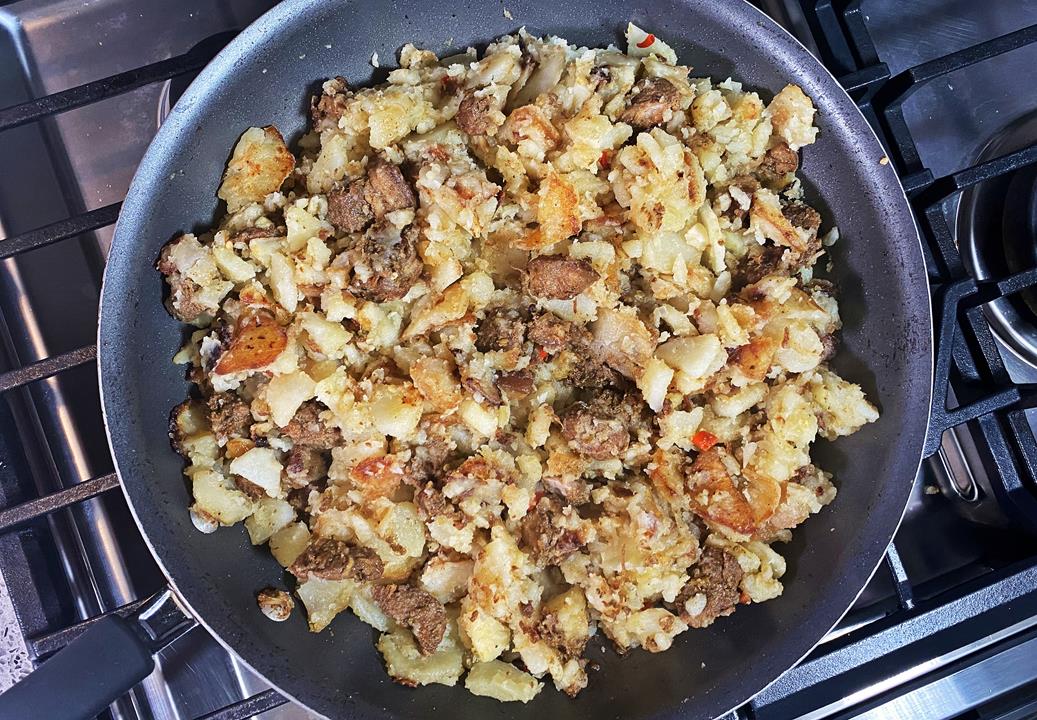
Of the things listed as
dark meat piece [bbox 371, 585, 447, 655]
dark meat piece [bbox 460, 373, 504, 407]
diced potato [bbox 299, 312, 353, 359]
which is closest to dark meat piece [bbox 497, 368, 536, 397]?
dark meat piece [bbox 460, 373, 504, 407]

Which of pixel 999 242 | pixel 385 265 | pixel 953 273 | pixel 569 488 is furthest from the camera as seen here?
pixel 999 242

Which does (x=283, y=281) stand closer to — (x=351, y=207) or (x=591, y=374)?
(x=351, y=207)

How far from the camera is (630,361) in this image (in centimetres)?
137

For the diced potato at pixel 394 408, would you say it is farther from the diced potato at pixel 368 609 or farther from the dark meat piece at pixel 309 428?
the diced potato at pixel 368 609

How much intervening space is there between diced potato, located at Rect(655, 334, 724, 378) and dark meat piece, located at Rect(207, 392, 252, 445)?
694 millimetres

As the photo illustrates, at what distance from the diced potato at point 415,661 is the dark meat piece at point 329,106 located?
877 millimetres

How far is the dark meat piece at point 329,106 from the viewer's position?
139 centimetres

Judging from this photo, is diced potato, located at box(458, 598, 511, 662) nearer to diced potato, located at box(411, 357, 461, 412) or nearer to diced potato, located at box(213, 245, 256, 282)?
diced potato, located at box(411, 357, 461, 412)

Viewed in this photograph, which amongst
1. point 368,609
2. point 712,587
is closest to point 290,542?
point 368,609

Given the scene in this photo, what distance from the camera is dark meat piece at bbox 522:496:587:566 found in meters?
1.39

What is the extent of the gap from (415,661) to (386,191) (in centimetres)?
79

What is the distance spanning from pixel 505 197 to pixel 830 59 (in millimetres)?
682

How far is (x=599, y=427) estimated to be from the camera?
135 centimetres

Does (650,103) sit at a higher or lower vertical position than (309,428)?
higher
